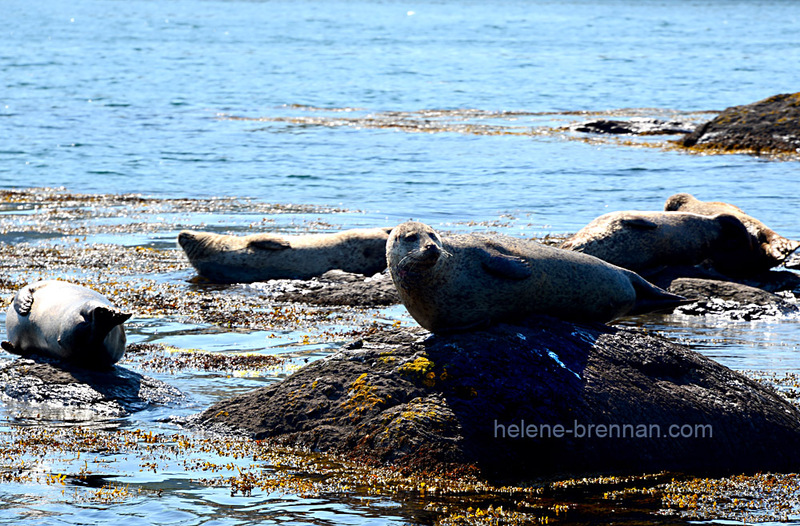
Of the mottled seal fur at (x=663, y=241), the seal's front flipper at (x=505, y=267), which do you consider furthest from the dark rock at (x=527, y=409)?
the mottled seal fur at (x=663, y=241)

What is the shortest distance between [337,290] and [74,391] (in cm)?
405

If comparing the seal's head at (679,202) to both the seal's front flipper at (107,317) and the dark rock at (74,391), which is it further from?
the seal's front flipper at (107,317)

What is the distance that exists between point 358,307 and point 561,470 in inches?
189

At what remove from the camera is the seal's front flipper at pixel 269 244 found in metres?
11.7

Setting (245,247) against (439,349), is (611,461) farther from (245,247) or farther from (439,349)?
(245,247)

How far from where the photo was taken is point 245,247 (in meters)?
11.9

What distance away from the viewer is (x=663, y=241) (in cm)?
1109

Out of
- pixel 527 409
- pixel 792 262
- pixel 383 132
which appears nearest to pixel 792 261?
pixel 792 262

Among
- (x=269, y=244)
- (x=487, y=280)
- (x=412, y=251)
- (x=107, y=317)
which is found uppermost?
(x=412, y=251)

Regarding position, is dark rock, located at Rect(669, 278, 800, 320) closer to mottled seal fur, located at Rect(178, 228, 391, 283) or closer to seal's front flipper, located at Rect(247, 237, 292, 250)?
mottled seal fur, located at Rect(178, 228, 391, 283)

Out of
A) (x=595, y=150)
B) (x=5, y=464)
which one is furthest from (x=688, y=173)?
(x=5, y=464)

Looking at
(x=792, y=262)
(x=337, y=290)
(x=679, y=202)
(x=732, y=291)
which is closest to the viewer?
(x=732, y=291)

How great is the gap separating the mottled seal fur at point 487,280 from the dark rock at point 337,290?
3.67m

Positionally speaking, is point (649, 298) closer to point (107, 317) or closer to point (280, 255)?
point (107, 317)
